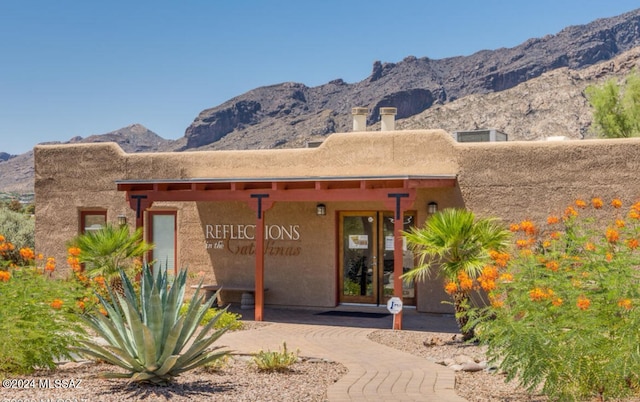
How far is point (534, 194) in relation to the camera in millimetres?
13531

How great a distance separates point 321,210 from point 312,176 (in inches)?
36.3

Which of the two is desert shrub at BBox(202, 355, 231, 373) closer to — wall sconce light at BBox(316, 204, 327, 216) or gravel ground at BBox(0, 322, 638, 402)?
gravel ground at BBox(0, 322, 638, 402)

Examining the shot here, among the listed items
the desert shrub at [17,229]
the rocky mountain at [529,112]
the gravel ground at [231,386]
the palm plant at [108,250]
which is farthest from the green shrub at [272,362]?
the rocky mountain at [529,112]

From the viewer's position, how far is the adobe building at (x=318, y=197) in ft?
43.5

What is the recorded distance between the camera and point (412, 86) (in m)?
97.7

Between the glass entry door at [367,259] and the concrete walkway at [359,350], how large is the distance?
934mm

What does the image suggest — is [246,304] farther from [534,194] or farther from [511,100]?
[511,100]

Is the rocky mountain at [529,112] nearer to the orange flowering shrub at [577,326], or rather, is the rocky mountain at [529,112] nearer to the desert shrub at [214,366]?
the desert shrub at [214,366]

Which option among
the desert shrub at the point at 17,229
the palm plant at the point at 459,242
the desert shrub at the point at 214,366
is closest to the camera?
the desert shrub at the point at 214,366

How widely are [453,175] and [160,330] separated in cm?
835

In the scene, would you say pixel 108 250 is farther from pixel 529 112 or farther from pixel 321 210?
pixel 529 112

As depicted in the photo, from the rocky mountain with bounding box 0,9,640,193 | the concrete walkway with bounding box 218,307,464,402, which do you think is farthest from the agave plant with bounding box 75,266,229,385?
the rocky mountain with bounding box 0,9,640,193

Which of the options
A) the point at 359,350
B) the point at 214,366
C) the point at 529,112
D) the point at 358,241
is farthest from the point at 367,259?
the point at 529,112

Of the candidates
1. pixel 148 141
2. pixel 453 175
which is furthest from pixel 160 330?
pixel 148 141
